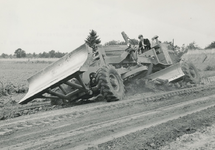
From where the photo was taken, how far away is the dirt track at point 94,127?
13.2 ft

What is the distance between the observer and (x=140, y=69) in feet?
33.8

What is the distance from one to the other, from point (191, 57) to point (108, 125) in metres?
32.8

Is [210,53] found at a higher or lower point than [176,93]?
lower

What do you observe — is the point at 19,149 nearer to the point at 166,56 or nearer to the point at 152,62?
the point at 152,62

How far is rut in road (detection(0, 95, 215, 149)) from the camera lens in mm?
4094

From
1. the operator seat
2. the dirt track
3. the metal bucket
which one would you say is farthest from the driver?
the dirt track

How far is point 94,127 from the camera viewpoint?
4.99 metres

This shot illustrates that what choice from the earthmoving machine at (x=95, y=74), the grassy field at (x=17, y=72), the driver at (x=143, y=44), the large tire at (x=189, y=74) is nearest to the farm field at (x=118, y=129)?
the earthmoving machine at (x=95, y=74)

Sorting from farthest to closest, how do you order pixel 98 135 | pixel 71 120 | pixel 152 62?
pixel 152 62
pixel 71 120
pixel 98 135

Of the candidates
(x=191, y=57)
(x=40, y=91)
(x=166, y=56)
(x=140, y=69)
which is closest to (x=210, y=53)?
(x=191, y=57)

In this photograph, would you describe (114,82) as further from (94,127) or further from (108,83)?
(94,127)

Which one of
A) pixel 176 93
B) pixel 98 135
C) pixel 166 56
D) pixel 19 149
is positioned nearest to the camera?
pixel 19 149

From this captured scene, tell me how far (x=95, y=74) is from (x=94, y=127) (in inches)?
139

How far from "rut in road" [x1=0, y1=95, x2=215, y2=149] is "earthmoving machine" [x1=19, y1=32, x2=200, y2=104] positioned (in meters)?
1.66
